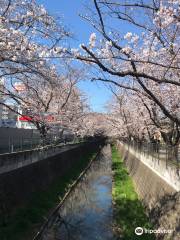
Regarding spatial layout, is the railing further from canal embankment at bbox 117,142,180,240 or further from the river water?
canal embankment at bbox 117,142,180,240

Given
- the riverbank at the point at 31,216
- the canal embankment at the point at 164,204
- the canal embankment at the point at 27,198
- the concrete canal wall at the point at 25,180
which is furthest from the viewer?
the concrete canal wall at the point at 25,180

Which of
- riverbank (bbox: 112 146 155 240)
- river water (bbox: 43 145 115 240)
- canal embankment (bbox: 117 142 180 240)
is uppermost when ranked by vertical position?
canal embankment (bbox: 117 142 180 240)

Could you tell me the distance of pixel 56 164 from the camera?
3148cm

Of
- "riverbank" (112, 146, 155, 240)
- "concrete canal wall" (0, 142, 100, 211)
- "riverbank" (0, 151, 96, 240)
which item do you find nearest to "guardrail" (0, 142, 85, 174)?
"concrete canal wall" (0, 142, 100, 211)

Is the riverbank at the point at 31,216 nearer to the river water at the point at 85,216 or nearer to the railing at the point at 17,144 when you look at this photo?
the river water at the point at 85,216

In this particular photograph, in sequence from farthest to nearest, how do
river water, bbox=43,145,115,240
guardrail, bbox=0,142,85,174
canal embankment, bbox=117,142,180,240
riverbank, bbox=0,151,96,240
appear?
1. guardrail, bbox=0,142,85,174
2. river water, bbox=43,145,115,240
3. riverbank, bbox=0,151,96,240
4. canal embankment, bbox=117,142,180,240

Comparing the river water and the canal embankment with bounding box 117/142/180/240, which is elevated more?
the canal embankment with bounding box 117/142/180/240

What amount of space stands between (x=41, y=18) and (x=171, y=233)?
672 centimetres

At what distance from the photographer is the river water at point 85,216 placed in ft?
52.0

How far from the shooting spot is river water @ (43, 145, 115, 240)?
15859mm

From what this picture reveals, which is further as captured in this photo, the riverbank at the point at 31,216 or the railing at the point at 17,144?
the railing at the point at 17,144

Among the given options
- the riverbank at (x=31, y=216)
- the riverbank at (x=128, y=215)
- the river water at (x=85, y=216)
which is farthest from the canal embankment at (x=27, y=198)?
the riverbank at (x=128, y=215)

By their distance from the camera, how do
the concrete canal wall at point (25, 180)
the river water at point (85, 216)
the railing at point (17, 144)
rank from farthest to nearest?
1. the railing at point (17, 144)
2. the concrete canal wall at point (25, 180)
3. the river water at point (85, 216)

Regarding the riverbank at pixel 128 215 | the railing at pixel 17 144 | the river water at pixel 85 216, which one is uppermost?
the railing at pixel 17 144
